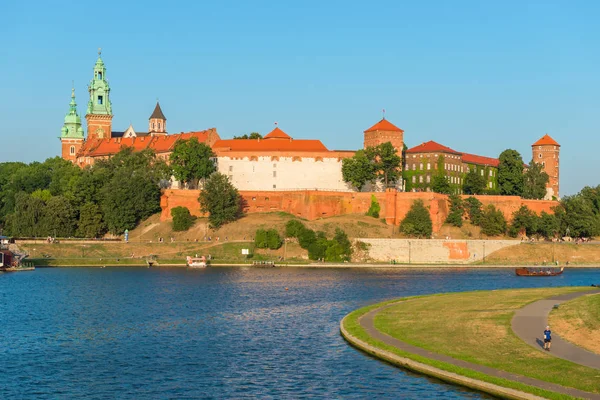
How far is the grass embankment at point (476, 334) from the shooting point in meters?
27.7

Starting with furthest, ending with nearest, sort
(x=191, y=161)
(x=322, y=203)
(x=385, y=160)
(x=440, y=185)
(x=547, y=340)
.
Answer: (x=440, y=185), (x=385, y=160), (x=191, y=161), (x=322, y=203), (x=547, y=340)

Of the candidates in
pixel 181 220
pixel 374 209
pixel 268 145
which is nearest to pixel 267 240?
pixel 181 220

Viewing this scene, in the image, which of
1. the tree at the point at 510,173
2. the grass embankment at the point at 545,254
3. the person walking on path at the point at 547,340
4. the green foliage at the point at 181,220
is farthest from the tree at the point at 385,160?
the person walking on path at the point at 547,340

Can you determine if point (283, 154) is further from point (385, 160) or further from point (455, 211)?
point (455, 211)

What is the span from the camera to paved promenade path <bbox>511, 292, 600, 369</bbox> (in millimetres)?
30016

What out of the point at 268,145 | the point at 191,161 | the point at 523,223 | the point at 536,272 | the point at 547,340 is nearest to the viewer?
the point at 547,340

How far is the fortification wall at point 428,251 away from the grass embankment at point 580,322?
5019 centimetres

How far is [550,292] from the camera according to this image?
51312mm

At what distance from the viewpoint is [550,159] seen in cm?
12900

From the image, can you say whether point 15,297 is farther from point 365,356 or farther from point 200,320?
point 365,356

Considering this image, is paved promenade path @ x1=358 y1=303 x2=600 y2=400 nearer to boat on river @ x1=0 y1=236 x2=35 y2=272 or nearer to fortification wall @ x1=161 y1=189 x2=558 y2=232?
boat on river @ x1=0 y1=236 x2=35 y2=272

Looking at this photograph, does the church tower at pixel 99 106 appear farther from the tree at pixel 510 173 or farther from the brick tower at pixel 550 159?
the brick tower at pixel 550 159

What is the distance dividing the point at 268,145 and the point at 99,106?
38899 millimetres

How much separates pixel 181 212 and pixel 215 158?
14954 mm
